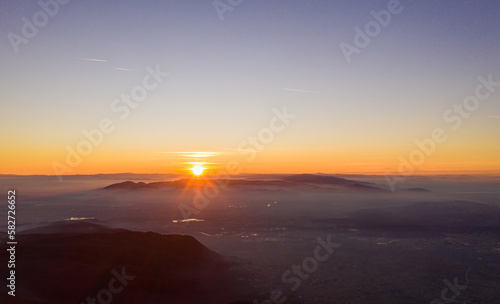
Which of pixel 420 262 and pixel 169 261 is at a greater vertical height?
pixel 169 261

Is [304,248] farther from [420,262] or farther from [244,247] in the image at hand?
[420,262]

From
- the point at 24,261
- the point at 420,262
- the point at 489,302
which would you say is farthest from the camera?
the point at 420,262

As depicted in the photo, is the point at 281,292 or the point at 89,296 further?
the point at 281,292

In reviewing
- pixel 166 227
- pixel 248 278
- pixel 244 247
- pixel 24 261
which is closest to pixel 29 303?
pixel 24 261

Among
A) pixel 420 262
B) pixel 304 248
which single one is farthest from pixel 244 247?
pixel 420 262

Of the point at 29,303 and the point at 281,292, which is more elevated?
the point at 29,303

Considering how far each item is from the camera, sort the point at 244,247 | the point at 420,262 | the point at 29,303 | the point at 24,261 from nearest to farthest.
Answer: the point at 29,303 → the point at 24,261 → the point at 420,262 → the point at 244,247

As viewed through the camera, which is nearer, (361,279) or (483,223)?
(361,279)

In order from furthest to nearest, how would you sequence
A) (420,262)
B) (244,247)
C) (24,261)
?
(244,247)
(420,262)
(24,261)

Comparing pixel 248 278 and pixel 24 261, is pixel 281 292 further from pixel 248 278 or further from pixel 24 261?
pixel 24 261
